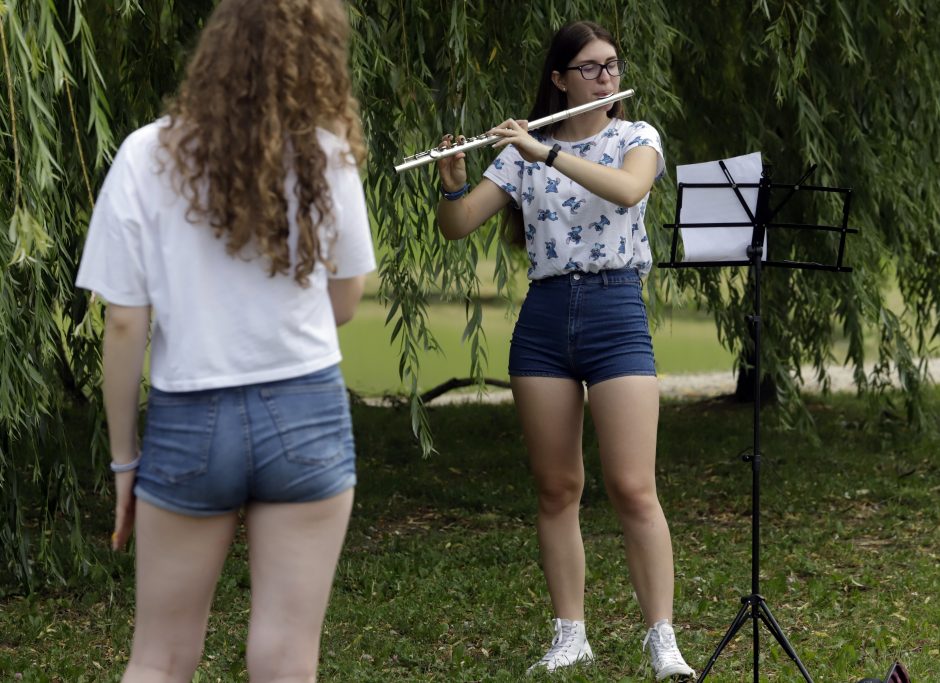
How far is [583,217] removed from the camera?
10.8 feet

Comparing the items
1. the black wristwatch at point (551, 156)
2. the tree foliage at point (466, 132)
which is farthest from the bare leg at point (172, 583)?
the black wristwatch at point (551, 156)

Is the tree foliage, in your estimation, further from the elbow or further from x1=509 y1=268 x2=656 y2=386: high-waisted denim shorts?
the elbow

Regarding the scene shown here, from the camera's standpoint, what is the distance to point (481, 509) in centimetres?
646

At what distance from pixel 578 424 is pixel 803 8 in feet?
8.54

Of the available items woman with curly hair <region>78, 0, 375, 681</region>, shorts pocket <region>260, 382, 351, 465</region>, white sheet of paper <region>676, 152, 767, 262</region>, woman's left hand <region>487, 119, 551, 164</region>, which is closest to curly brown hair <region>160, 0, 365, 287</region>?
woman with curly hair <region>78, 0, 375, 681</region>

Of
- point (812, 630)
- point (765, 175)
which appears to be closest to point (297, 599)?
point (765, 175)

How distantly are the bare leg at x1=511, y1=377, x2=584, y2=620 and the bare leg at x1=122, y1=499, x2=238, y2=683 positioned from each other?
140 cm

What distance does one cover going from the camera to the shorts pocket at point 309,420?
1.99 meters

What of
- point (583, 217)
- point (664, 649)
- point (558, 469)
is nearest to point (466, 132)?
point (583, 217)

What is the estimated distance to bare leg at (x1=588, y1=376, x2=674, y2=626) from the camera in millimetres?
3289

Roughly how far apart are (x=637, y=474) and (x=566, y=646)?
58 cm

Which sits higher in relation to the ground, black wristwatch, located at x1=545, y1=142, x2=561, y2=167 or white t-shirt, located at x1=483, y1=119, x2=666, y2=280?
black wristwatch, located at x1=545, y1=142, x2=561, y2=167

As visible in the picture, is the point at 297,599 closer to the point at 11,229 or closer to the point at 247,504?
the point at 247,504

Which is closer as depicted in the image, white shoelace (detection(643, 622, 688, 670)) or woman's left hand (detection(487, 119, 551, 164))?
woman's left hand (detection(487, 119, 551, 164))
